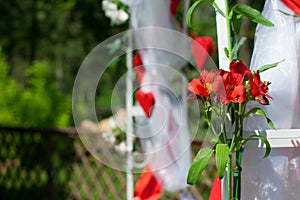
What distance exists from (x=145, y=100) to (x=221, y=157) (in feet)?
4.14

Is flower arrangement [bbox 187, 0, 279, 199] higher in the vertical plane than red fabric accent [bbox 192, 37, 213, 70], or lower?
lower

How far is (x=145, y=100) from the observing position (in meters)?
2.48

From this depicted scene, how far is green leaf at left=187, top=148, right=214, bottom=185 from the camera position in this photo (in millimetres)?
1259

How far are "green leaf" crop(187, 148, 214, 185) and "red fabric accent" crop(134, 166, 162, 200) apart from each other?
1.13 metres

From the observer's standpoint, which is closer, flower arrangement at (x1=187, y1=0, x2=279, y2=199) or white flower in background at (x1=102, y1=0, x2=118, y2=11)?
flower arrangement at (x1=187, y1=0, x2=279, y2=199)

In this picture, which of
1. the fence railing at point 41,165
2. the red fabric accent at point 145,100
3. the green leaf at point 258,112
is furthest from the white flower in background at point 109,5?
the fence railing at point 41,165

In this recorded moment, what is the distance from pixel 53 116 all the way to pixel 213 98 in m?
8.36

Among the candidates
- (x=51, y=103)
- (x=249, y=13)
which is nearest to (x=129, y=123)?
(x=249, y=13)

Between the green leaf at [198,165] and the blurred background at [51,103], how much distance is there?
1.78 feet

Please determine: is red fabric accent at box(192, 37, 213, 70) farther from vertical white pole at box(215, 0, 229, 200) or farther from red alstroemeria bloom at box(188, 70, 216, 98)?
red alstroemeria bloom at box(188, 70, 216, 98)

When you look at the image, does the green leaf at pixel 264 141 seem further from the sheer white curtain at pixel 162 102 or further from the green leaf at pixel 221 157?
the sheer white curtain at pixel 162 102

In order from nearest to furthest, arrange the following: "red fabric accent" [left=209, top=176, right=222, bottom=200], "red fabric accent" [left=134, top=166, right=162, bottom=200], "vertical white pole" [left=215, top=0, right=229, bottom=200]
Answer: "vertical white pole" [left=215, top=0, right=229, bottom=200]
"red fabric accent" [left=209, top=176, right=222, bottom=200]
"red fabric accent" [left=134, top=166, right=162, bottom=200]

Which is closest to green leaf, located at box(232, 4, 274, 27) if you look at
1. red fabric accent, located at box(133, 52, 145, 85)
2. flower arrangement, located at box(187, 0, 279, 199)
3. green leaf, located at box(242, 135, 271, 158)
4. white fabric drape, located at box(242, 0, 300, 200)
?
flower arrangement, located at box(187, 0, 279, 199)

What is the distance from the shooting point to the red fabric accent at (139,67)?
2440 mm
